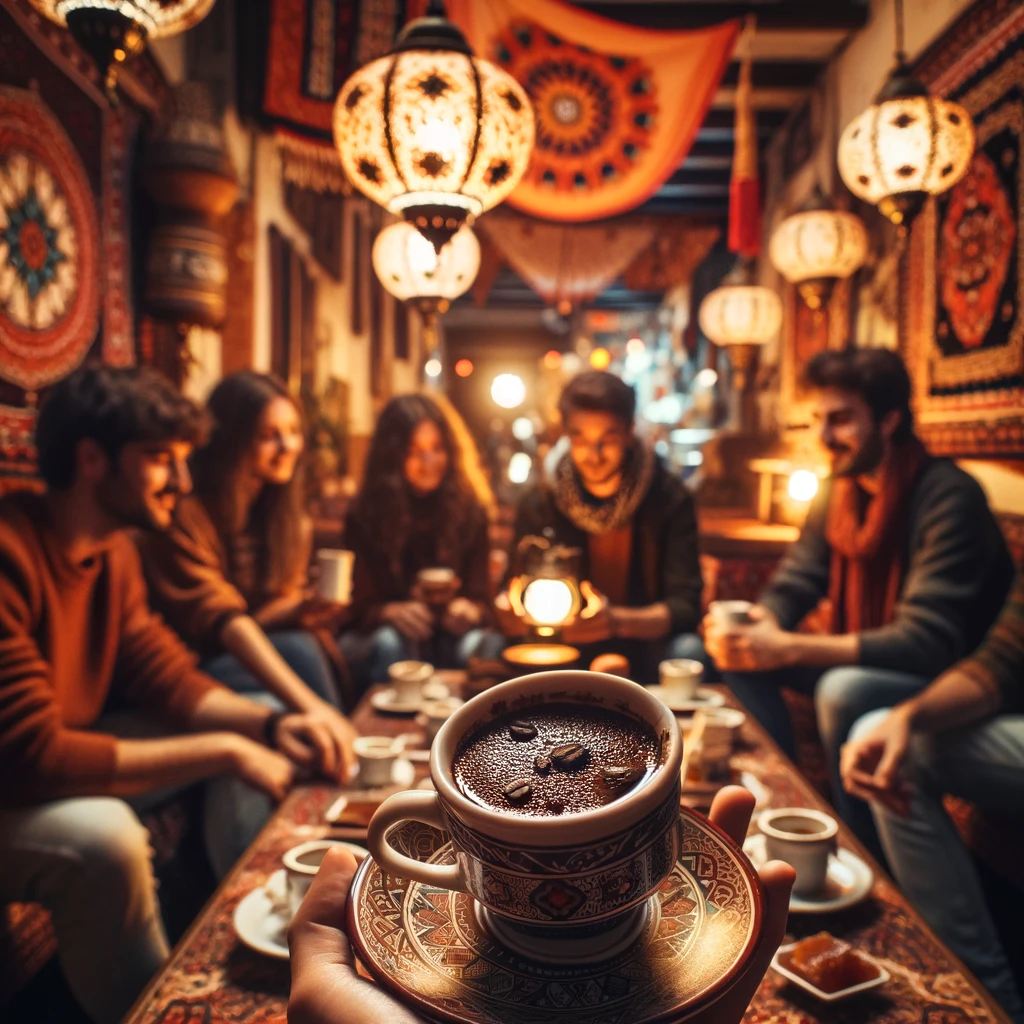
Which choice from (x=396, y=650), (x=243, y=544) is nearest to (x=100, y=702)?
(x=243, y=544)

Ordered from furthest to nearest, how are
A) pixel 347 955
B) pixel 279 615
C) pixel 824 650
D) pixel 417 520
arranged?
1. pixel 417 520
2. pixel 279 615
3. pixel 824 650
4. pixel 347 955

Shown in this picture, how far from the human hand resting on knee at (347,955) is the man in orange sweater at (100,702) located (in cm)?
98

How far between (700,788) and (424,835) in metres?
0.93

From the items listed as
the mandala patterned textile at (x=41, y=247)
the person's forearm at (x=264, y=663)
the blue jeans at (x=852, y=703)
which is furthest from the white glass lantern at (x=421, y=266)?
the blue jeans at (x=852, y=703)

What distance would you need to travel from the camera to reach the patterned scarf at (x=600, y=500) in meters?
3.31

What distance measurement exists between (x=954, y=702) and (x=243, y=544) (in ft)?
8.36

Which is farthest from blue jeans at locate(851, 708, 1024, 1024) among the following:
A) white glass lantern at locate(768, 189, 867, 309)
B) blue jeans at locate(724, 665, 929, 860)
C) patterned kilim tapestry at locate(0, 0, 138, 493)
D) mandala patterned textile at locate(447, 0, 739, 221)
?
white glass lantern at locate(768, 189, 867, 309)

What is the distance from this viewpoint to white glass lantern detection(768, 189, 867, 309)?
14.5 feet

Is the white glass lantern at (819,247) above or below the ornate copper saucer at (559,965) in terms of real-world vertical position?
above

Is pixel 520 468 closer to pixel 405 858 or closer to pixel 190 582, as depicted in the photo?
pixel 190 582

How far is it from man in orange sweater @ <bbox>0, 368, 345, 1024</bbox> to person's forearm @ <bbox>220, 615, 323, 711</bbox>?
0.20 m

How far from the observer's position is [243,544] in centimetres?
336

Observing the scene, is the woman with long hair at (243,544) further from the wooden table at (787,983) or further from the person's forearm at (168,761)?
the wooden table at (787,983)

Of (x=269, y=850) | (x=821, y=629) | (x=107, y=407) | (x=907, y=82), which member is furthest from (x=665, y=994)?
(x=821, y=629)
